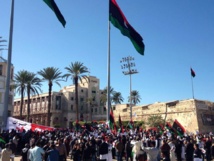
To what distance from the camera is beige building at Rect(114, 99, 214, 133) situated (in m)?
50.6

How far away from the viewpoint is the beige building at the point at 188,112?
50.6 metres

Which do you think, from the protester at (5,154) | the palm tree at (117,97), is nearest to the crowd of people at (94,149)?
the protester at (5,154)

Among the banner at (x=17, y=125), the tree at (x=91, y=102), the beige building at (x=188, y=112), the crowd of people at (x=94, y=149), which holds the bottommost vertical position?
the crowd of people at (x=94, y=149)

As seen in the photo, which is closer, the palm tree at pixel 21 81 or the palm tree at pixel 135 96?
the palm tree at pixel 21 81

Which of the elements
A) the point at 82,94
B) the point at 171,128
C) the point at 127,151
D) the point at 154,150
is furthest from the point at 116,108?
the point at 154,150

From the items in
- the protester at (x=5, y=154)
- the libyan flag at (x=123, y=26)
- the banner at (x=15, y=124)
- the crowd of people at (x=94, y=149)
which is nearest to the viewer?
the crowd of people at (x=94, y=149)

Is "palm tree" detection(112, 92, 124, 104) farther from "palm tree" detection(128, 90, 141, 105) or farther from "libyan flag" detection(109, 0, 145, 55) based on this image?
"libyan flag" detection(109, 0, 145, 55)

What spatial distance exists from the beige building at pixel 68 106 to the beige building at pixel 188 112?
2459cm

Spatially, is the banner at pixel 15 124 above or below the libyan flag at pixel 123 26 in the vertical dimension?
below

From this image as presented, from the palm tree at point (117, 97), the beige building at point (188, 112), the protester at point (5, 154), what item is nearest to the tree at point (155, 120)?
the beige building at point (188, 112)

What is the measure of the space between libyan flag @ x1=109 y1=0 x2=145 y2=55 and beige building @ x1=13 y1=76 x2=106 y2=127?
59.1 m

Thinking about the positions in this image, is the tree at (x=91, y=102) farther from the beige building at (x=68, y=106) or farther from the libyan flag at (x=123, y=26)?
the libyan flag at (x=123, y=26)

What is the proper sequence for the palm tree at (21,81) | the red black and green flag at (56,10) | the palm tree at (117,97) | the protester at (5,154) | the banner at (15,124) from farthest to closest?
→ the palm tree at (117,97) < the palm tree at (21,81) < the banner at (15,124) < the red black and green flag at (56,10) < the protester at (5,154)

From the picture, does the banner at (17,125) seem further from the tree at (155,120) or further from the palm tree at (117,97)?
the palm tree at (117,97)
